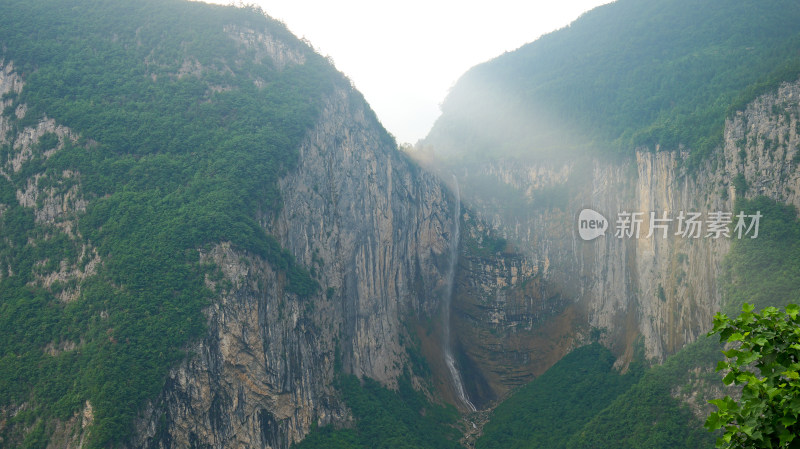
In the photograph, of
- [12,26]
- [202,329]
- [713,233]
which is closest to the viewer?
[202,329]

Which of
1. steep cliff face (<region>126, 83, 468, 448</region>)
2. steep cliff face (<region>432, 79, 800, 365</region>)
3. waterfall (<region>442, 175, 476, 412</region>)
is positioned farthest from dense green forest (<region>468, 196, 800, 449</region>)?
steep cliff face (<region>126, 83, 468, 448</region>)

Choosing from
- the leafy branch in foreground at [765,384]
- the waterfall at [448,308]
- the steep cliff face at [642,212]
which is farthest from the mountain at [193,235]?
the leafy branch in foreground at [765,384]

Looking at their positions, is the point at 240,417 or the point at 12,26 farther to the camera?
the point at 12,26

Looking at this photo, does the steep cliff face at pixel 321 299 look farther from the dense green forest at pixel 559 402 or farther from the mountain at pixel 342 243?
the dense green forest at pixel 559 402

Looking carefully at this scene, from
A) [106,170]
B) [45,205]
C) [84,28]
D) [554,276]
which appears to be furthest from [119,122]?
[554,276]

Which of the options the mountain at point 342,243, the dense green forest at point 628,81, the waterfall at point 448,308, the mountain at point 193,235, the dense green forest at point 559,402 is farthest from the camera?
the waterfall at point 448,308

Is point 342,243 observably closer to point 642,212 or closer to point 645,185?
point 642,212

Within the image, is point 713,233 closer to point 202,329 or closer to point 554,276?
point 554,276
